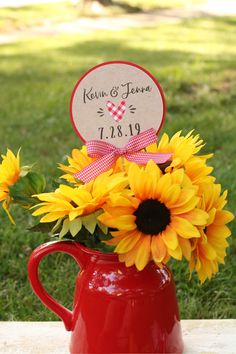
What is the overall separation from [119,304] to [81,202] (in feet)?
0.64

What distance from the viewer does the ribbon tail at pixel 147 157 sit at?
122cm

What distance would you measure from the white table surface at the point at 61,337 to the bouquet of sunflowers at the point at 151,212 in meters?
0.29

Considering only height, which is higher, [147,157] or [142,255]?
[147,157]

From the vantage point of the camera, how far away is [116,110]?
4.23 feet

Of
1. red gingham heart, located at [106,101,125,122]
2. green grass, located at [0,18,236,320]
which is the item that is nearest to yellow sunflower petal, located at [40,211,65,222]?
red gingham heart, located at [106,101,125,122]

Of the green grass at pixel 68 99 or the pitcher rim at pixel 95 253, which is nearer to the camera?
the pitcher rim at pixel 95 253

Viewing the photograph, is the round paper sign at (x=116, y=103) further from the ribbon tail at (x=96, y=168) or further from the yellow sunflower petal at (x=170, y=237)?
the yellow sunflower petal at (x=170, y=237)

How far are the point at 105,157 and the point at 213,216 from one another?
222 millimetres

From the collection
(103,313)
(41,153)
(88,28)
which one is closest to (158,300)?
(103,313)

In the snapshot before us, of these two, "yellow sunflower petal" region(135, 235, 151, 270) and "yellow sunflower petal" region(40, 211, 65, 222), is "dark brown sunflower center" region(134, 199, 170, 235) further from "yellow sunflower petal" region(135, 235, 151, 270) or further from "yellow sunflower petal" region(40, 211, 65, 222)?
"yellow sunflower petal" region(40, 211, 65, 222)

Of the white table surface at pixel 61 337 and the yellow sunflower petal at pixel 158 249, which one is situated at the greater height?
the yellow sunflower petal at pixel 158 249

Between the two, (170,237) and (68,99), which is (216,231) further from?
(68,99)

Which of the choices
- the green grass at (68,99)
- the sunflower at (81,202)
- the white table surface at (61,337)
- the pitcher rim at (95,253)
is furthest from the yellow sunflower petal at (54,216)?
the green grass at (68,99)

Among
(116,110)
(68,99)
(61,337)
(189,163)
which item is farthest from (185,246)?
(68,99)
